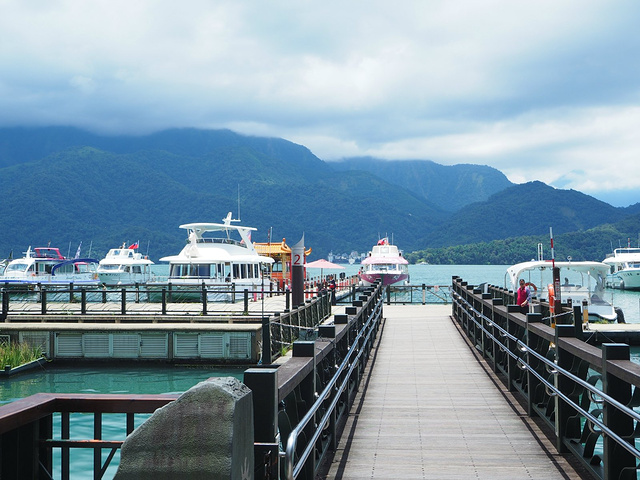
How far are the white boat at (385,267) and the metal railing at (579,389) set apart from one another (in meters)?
46.3

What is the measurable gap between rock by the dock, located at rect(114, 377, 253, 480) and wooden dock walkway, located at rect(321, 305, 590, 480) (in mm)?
3117

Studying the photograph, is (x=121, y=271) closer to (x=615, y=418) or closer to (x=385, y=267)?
(x=385, y=267)

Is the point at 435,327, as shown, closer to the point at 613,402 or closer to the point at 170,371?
the point at 170,371

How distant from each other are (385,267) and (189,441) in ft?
186

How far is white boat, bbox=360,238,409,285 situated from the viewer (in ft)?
184

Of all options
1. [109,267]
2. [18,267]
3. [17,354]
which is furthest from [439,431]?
[18,267]

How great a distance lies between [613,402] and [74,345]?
62.4 feet

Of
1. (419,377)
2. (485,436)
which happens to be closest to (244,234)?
(419,377)

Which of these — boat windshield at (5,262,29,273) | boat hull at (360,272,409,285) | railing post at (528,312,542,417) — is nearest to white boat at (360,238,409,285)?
boat hull at (360,272,409,285)

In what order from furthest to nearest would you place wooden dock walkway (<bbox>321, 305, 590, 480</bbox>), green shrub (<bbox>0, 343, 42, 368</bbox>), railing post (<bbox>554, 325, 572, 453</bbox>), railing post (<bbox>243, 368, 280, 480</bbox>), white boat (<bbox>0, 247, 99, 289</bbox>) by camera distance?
white boat (<bbox>0, 247, 99, 289</bbox>) → green shrub (<bbox>0, 343, 42, 368</bbox>) → railing post (<bbox>554, 325, 572, 453</bbox>) → wooden dock walkway (<bbox>321, 305, 590, 480</bbox>) → railing post (<bbox>243, 368, 280, 480</bbox>)

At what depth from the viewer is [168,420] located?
2502 millimetres

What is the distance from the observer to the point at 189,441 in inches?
98.0

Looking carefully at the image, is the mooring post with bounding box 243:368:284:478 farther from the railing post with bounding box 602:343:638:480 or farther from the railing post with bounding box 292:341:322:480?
the railing post with bounding box 602:343:638:480

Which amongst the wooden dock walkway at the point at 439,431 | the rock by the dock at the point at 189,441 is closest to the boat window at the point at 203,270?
the wooden dock walkway at the point at 439,431
